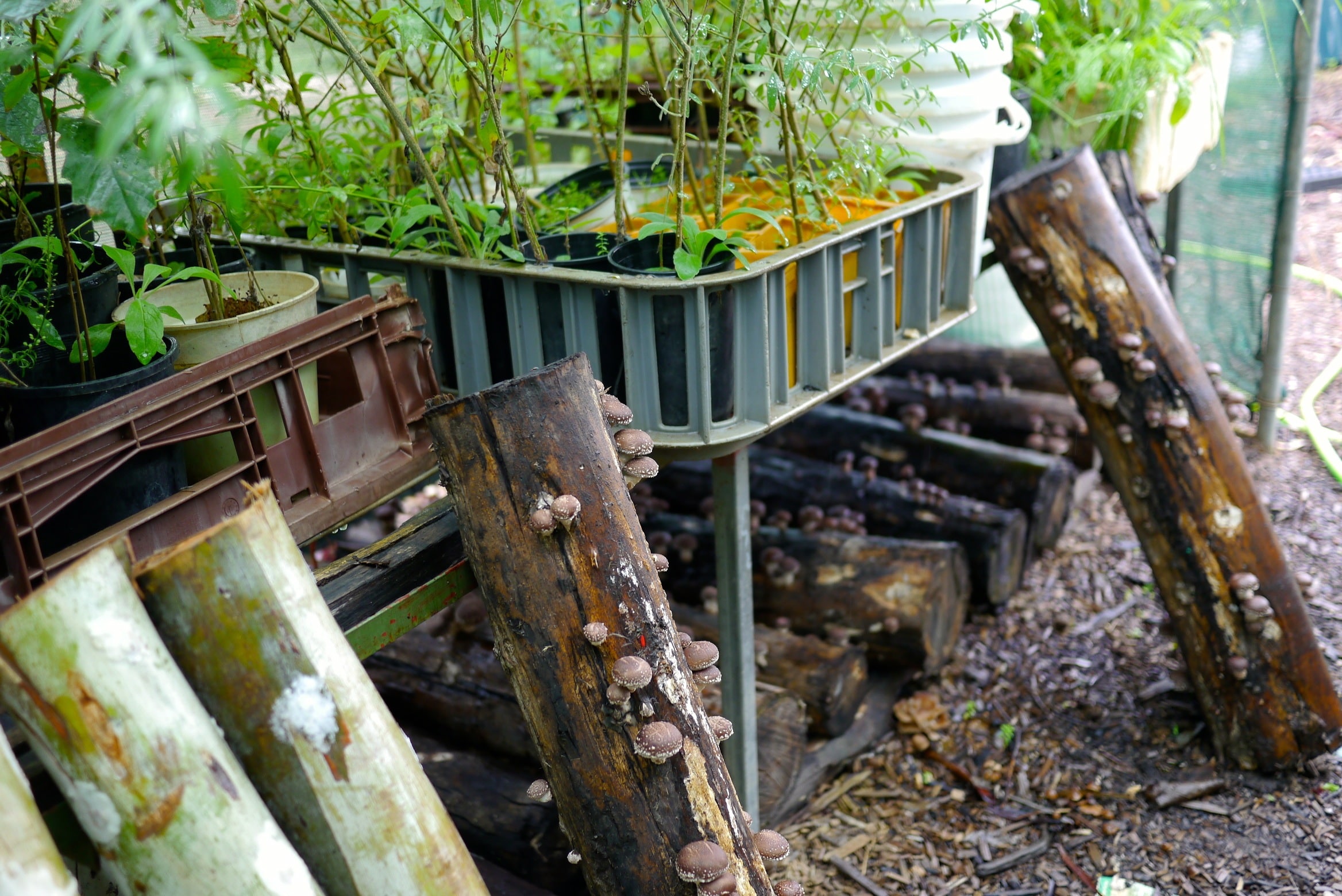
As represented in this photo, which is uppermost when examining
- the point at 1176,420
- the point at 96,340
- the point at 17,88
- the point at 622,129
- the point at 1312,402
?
the point at 17,88

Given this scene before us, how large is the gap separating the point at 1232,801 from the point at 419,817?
7.83 feet

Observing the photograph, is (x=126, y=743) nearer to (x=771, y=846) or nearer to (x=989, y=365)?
(x=771, y=846)

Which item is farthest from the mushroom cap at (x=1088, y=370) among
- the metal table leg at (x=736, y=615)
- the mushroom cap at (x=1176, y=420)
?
the metal table leg at (x=736, y=615)

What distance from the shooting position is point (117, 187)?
1316mm

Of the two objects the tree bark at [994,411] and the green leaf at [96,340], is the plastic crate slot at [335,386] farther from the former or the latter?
the tree bark at [994,411]

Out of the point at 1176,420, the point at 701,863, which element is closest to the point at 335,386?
the point at 701,863

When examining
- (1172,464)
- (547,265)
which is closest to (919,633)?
(1172,464)

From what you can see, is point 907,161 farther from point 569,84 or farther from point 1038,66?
point 1038,66

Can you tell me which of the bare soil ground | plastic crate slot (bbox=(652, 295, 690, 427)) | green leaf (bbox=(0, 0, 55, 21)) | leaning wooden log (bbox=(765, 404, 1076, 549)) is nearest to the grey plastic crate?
plastic crate slot (bbox=(652, 295, 690, 427))

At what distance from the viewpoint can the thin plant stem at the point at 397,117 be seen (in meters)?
1.57

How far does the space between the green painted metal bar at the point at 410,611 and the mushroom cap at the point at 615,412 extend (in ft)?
1.11

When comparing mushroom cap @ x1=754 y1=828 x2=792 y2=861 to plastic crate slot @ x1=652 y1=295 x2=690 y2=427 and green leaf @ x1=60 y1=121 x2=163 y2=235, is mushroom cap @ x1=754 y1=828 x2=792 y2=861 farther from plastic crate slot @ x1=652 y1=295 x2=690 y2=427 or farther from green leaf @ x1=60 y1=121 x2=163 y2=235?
green leaf @ x1=60 y1=121 x2=163 y2=235

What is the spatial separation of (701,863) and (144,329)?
46.0 inches

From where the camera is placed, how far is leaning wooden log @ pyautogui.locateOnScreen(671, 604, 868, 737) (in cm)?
293
